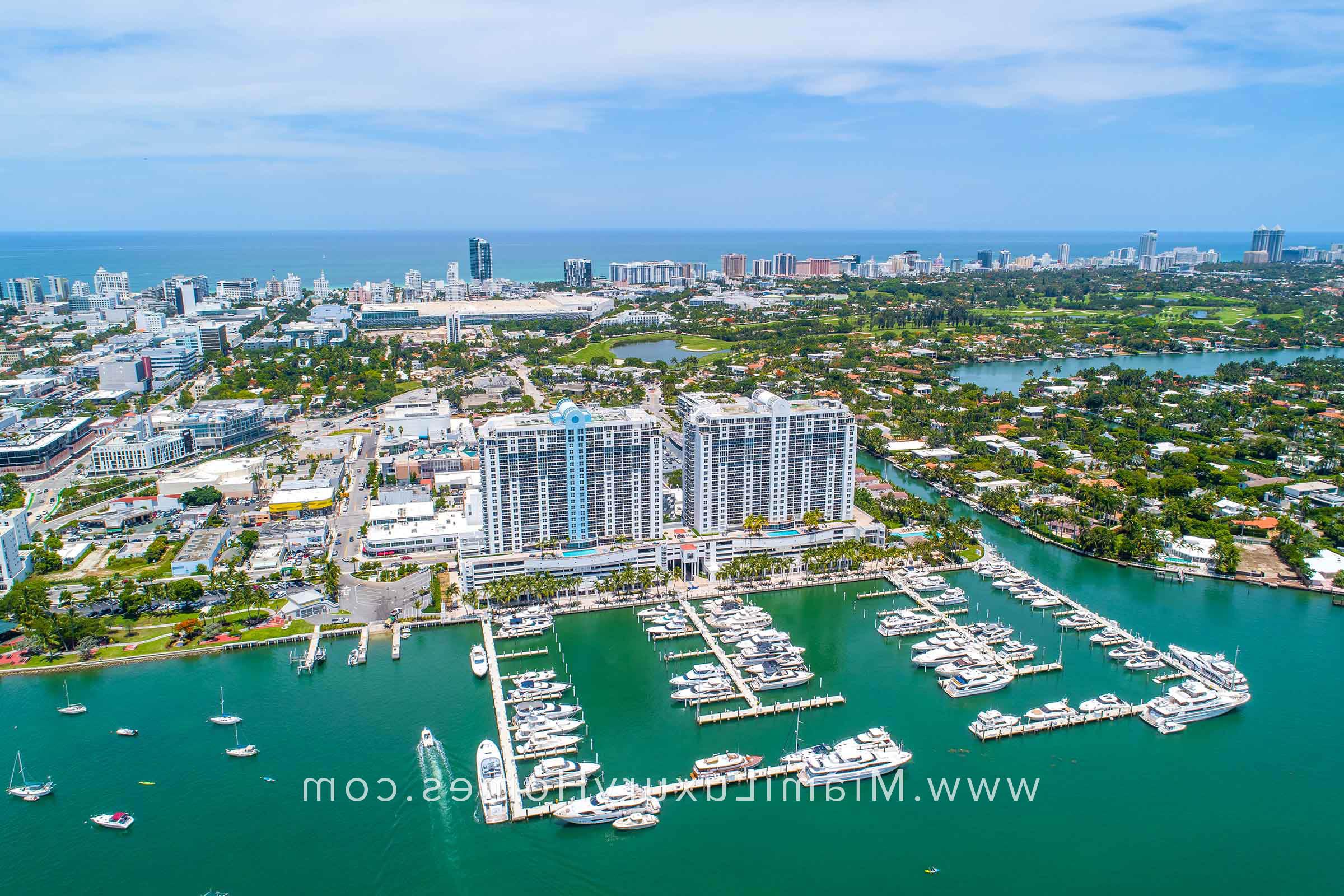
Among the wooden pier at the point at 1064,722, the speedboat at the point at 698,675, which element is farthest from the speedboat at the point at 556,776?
the wooden pier at the point at 1064,722

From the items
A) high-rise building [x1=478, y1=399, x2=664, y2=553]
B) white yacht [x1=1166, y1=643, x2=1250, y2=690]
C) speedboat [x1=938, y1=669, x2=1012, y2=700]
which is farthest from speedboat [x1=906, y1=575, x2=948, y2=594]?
high-rise building [x1=478, y1=399, x2=664, y2=553]

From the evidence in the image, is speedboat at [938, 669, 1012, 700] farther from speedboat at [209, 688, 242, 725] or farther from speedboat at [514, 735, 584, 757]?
speedboat at [209, 688, 242, 725]

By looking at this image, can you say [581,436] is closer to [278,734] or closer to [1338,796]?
[278,734]

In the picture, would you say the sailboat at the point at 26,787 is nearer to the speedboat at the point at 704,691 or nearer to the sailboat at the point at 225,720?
the sailboat at the point at 225,720

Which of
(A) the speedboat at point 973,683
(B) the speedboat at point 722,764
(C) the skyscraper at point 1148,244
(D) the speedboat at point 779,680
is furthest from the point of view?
(C) the skyscraper at point 1148,244

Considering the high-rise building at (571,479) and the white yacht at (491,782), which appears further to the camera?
the high-rise building at (571,479)

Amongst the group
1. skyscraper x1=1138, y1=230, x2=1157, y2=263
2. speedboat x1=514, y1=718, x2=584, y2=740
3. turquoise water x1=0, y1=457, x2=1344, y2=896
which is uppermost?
skyscraper x1=1138, y1=230, x2=1157, y2=263

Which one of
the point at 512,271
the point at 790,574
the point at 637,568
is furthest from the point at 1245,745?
the point at 512,271

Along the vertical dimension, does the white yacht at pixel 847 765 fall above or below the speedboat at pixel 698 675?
below
